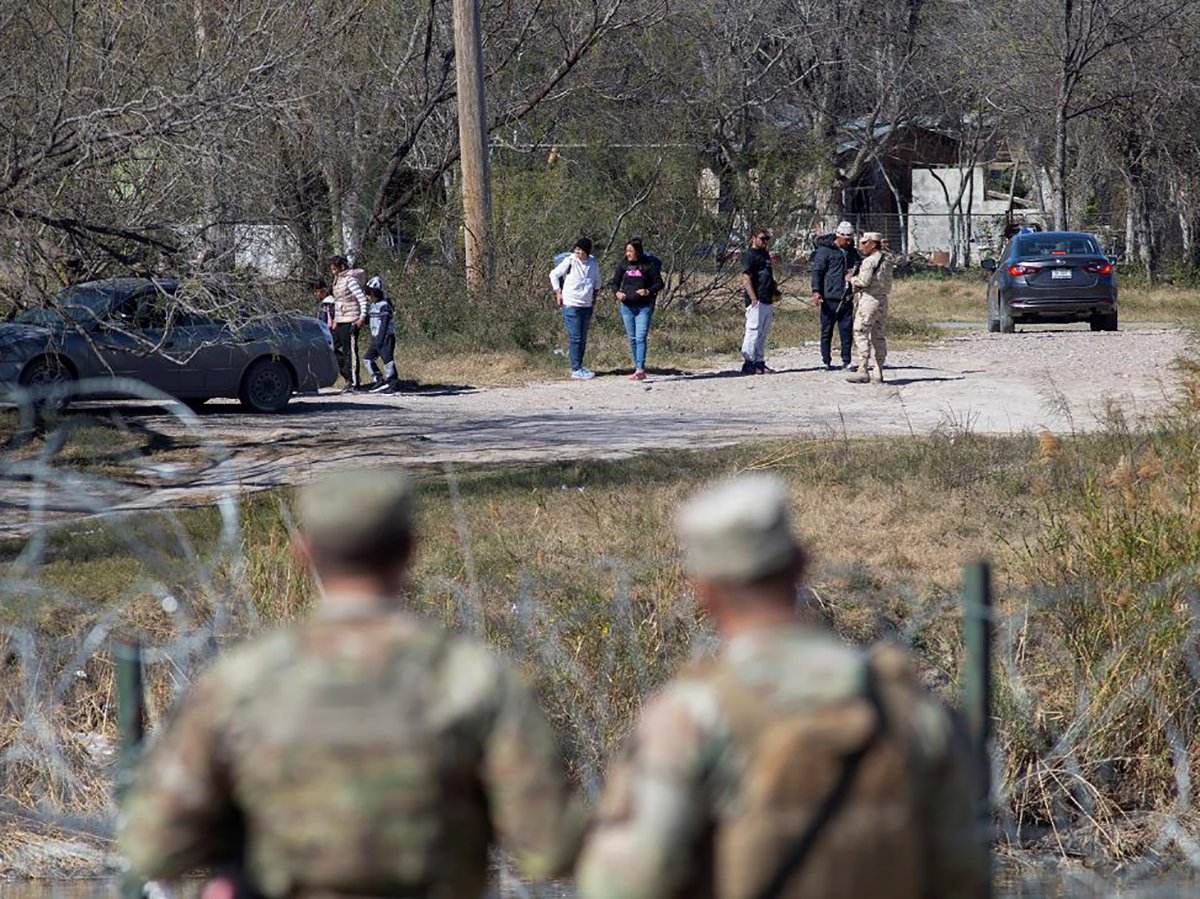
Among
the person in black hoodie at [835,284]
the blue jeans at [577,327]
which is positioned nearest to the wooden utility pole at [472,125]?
the blue jeans at [577,327]

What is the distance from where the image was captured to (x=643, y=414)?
672 inches

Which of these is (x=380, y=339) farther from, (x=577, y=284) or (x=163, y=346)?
(x=163, y=346)

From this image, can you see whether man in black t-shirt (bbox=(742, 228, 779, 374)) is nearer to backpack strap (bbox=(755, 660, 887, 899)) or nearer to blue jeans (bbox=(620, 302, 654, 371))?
blue jeans (bbox=(620, 302, 654, 371))

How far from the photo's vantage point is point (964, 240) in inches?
1949

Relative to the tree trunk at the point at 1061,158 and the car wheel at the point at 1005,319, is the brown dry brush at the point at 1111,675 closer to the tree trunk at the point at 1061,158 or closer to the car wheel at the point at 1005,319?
the car wheel at the point at 1005,319

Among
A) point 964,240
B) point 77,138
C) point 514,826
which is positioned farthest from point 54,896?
point 964,240

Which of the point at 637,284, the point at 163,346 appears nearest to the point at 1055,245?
the point at 637,284

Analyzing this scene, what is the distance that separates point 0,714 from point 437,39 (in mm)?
19188

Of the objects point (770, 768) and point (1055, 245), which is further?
point (1055, 245)

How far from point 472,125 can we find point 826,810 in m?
20.8

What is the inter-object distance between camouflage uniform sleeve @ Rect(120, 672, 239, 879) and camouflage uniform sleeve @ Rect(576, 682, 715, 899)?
68cm

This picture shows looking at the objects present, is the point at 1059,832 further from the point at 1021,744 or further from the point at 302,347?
the point at 302,347

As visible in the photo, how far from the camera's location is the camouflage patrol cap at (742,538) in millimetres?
2857

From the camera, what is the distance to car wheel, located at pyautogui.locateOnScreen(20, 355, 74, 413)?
15.4 m
